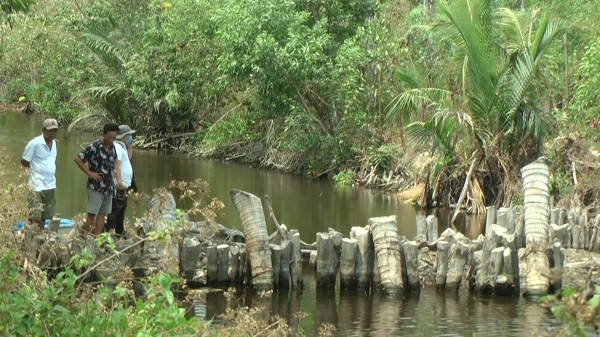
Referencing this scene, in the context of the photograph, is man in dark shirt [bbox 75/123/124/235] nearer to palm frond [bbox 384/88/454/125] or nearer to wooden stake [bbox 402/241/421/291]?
wooden stake [bbox 402/241/421/291]

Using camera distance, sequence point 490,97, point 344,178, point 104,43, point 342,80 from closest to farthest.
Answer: point 490,97 → point 344,178 → point 342,80 → point 104,43

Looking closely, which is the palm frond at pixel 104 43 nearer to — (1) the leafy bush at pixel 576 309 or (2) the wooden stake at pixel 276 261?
(2) the wooden stake at pixel 276 261

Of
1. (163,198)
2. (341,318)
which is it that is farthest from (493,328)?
(163,198)

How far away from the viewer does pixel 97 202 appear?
470 inches

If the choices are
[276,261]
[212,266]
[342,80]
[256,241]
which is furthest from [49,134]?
[342,80]

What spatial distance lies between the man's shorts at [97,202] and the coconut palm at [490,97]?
11.5 meters

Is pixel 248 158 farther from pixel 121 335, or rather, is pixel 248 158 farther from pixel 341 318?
pixel 121 335

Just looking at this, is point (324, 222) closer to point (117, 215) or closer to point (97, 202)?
point (117, 215)

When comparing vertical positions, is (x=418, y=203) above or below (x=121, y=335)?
above

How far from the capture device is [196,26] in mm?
32688

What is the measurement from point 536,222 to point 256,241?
3672 mm

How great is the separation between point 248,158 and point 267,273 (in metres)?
20.2

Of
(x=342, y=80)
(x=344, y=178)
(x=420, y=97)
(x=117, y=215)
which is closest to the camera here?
(x=117, y=215)

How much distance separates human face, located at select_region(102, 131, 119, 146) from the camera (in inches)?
468
